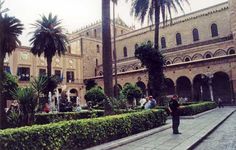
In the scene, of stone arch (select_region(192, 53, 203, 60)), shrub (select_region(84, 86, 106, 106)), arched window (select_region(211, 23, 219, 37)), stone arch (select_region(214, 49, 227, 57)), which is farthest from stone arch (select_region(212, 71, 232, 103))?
shrub (select_region(84, 86, 106, 106))

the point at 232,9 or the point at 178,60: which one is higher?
the point at 232,9

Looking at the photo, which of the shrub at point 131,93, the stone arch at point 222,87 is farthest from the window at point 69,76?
the stone arch at point 222,87

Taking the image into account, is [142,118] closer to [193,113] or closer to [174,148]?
[174,148]

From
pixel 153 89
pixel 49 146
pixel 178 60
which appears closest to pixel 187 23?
pixel 178 60

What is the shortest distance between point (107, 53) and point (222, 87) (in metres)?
28.1

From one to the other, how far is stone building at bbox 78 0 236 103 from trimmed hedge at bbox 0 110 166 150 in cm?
2008

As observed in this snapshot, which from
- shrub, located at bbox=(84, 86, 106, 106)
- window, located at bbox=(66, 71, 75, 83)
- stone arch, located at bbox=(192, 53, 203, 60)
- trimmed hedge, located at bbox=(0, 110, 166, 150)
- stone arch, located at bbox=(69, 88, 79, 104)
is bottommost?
trimmed hedge, located at bbox=(0, 110, 166, 150)

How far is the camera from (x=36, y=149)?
19.8 feet

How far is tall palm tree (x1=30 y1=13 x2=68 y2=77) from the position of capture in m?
31.3

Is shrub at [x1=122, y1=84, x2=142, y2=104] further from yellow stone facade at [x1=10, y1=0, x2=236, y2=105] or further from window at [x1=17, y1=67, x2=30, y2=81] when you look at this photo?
window at [x1=17, y1=67, x2=30, y2=81]

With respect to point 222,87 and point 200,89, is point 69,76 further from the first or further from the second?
point 222,87

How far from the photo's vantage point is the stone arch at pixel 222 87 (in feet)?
113

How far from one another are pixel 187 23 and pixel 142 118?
119 feet

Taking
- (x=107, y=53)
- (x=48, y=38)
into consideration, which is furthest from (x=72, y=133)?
(x=48, y=38)
